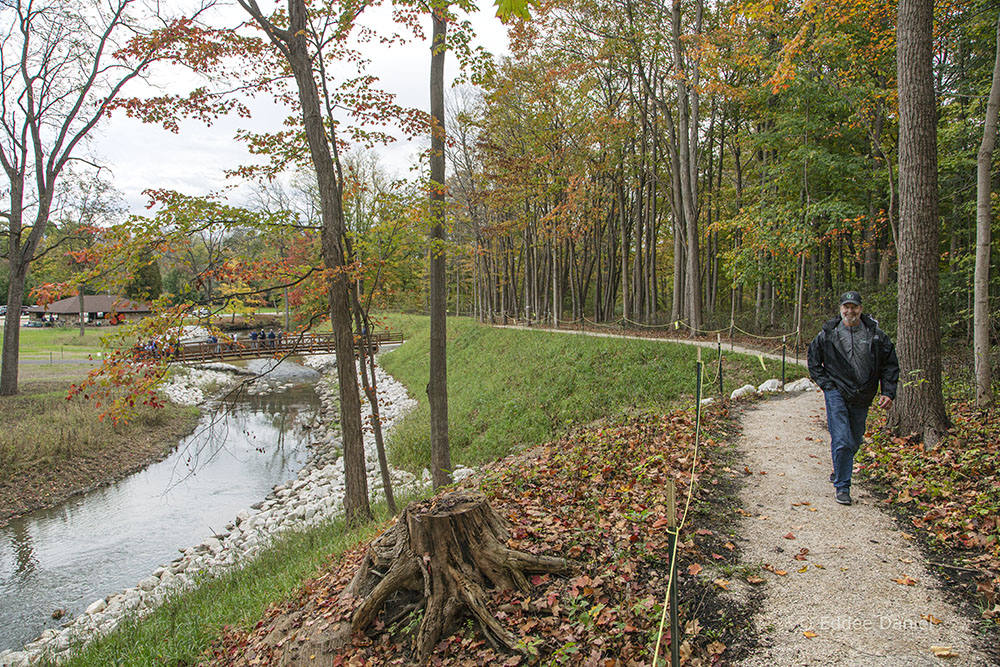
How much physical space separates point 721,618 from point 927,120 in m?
5.61

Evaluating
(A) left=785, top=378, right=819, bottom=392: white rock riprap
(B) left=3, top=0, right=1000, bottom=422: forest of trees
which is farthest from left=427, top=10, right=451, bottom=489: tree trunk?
(A) left=785, top=378, right=819, bottom=392: white rock riprap

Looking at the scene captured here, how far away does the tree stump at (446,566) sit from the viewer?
3469 mm

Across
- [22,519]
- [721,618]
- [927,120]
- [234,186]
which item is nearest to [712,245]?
[927,120]

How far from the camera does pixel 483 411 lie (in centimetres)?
1442

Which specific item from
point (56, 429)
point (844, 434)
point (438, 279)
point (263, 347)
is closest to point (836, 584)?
point (844, 434)

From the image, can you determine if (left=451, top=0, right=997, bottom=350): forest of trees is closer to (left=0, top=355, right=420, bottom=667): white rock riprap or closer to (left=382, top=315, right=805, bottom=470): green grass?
(left=382, top=315, right=805, bottom=470): green grass

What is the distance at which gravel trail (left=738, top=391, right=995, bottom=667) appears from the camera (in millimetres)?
2750

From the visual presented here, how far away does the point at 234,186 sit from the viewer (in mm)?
7066

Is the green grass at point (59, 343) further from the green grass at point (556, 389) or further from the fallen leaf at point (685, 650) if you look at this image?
the fallen leaf at point (685, 650)

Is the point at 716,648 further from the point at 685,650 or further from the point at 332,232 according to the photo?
the point at 332,232

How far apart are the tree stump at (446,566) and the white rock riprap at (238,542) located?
472 centimetres

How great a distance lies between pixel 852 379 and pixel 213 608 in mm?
7141

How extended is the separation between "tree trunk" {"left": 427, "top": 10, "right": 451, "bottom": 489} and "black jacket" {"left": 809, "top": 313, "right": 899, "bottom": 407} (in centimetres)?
468

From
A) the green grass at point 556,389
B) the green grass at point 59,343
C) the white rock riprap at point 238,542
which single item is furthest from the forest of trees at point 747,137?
the green grass at point 59,343
